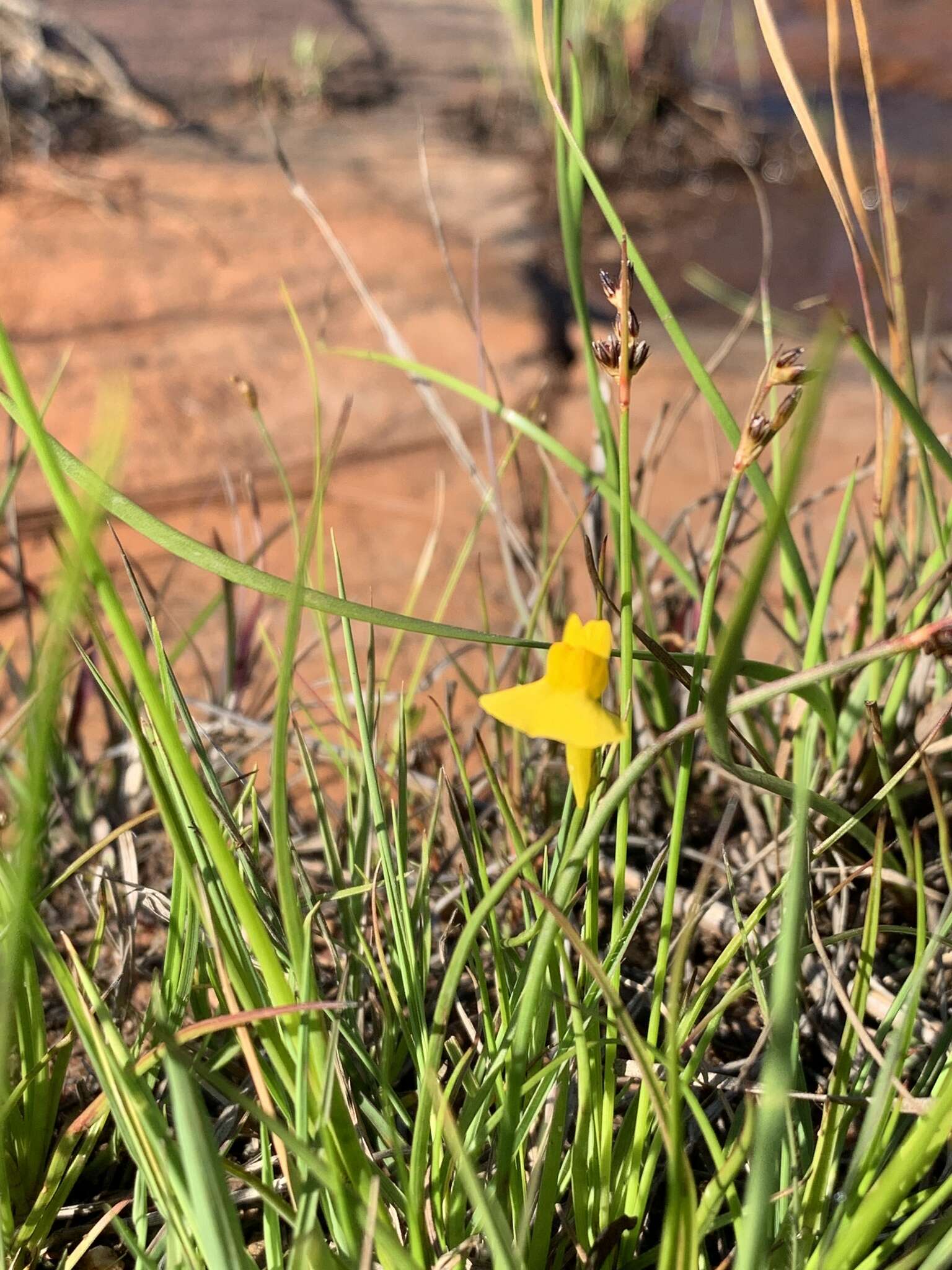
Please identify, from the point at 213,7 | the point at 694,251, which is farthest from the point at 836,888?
the point at 213,7

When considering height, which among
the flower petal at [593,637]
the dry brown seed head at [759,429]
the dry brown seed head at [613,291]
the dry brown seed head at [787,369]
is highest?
the dry brown seed head at [613,291]

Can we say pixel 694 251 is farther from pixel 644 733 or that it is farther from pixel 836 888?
pixel 836 888

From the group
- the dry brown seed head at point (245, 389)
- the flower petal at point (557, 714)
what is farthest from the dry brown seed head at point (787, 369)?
the dry brown seed head at point (245, 389)

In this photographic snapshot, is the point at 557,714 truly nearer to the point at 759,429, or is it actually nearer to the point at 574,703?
the point at 574,703

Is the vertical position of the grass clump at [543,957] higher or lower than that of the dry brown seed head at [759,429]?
lower

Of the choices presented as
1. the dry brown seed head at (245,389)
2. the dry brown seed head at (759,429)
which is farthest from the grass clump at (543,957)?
the dry brown seed head at (245,389)

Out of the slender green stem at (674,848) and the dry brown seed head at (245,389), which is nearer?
the slender green stem at (674,848)

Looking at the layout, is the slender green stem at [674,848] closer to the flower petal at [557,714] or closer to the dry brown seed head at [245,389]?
the flower petal at [557,714]

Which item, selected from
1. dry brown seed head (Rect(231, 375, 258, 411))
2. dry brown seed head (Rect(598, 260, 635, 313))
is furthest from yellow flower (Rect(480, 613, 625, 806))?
dry brown seed head (Rect(231, 375, 258, 411))

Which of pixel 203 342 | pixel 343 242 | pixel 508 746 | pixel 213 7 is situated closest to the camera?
pixel 508 746
